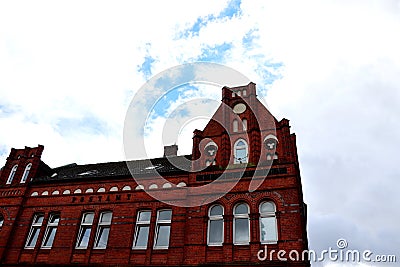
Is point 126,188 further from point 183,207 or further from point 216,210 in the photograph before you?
point 216,210

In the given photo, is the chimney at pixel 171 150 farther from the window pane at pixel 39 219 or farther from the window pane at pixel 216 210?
the window pane at pixel 216 210

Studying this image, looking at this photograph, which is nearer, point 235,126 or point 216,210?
point 216,210

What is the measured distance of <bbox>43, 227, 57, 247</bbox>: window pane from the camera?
1819cm

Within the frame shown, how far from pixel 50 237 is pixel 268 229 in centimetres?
1192

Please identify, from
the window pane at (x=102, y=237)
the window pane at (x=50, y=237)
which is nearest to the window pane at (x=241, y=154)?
the window pane at (x=102, y=237)

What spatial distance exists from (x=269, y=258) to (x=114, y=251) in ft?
25.3

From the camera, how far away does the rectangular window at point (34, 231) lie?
60.7 ft

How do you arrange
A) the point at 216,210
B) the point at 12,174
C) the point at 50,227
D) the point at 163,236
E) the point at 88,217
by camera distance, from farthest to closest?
the point at 12,174
the point at 50,227
the point at 88,217
the point at 163,236
the point at 216,210

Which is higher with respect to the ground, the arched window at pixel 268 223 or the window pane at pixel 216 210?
the window pane at pixel 216 210

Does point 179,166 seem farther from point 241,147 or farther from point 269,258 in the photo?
point 269,258

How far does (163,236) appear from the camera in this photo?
16703 millimetres

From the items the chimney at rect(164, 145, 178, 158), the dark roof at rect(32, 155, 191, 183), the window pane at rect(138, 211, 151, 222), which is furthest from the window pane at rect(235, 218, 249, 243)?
the chimney at rect(164, 145, 178, 158)

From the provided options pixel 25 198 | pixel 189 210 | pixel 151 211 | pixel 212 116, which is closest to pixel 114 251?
pixel 151 211

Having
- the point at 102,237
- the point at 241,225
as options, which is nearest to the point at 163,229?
the point at 102,237
